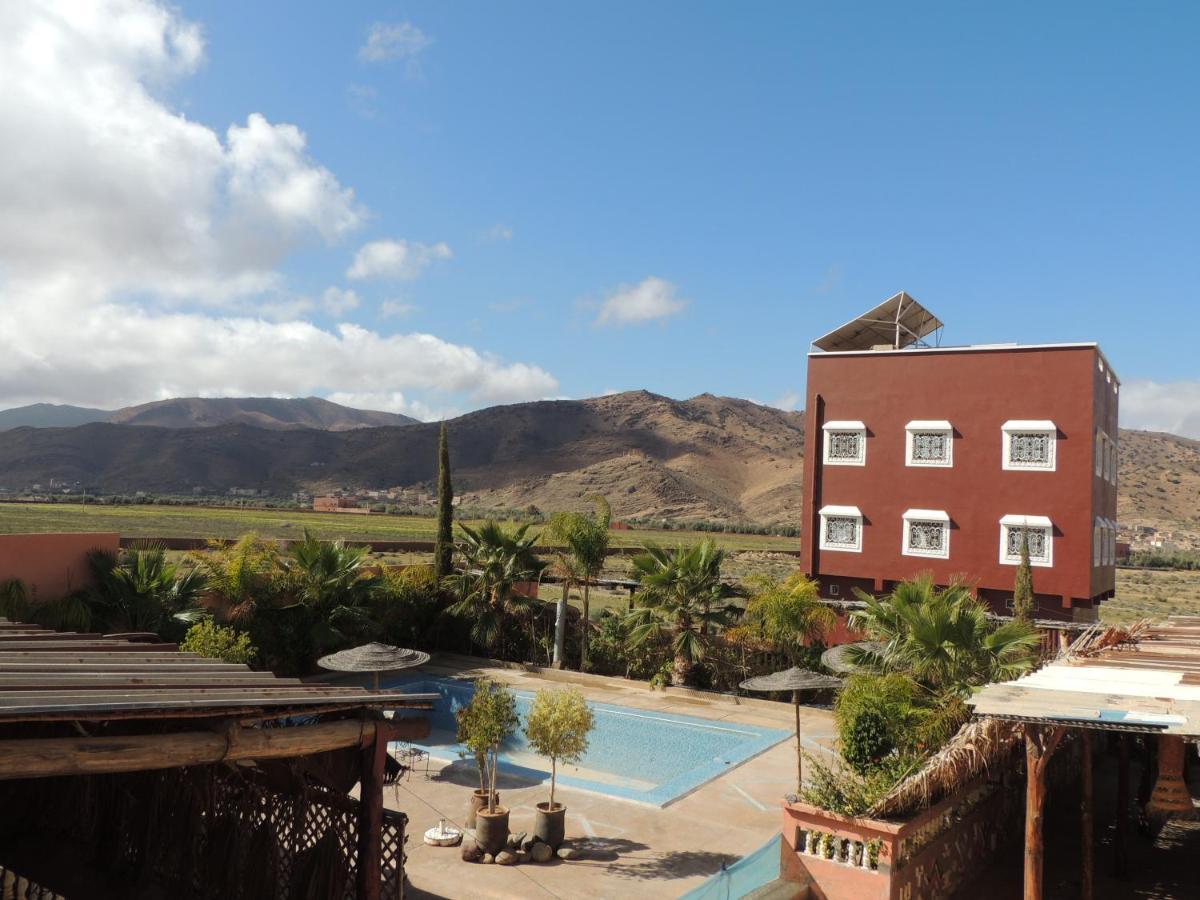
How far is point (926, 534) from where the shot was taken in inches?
971

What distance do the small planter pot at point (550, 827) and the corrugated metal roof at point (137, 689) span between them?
5.58 meters

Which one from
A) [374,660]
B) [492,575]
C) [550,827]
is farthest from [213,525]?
[550,827]

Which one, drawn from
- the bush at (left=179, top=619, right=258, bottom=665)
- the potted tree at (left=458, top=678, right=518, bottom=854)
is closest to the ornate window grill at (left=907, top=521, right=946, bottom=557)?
the potted tree at (left=458, top=678, right=518, bottom=854)

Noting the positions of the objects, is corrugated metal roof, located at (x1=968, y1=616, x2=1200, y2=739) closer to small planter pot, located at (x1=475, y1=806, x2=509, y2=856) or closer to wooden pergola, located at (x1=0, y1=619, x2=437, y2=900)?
wooden pergola, located at (x1=0, y1=619, x2=437, y2=900)

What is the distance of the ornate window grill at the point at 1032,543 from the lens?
75.7 ft

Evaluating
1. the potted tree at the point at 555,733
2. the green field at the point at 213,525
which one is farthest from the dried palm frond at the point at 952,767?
the green field at the point at 213,525

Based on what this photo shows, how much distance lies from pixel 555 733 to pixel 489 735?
0.81m

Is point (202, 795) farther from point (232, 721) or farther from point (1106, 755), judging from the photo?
point (1106, 755)

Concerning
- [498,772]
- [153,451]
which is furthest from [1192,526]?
[153,451]

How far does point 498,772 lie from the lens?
14148 mm

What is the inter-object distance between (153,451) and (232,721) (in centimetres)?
13788

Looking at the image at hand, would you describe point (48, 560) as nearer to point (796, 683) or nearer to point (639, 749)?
point (639, 749)

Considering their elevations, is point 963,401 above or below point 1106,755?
above

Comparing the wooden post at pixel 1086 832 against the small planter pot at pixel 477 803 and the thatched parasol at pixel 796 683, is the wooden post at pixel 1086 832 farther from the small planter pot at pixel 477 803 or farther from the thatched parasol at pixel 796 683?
the small planter pot at pixel 477 803
